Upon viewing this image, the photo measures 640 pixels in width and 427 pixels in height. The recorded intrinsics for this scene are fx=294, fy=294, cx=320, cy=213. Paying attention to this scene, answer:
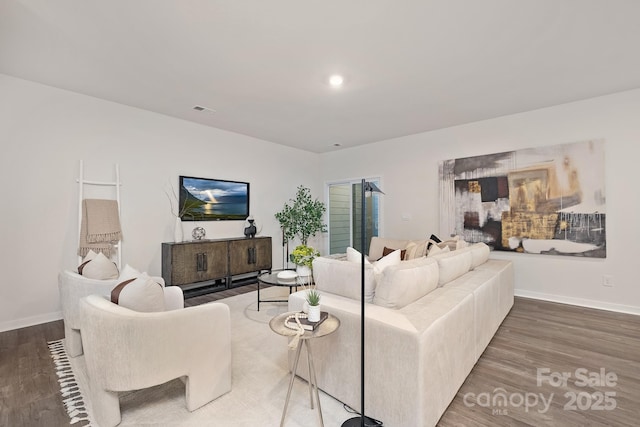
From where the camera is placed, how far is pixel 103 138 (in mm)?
3850

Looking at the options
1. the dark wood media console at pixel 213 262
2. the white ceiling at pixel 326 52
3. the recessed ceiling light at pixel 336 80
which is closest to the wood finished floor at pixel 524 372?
the dark wood media console at pixel 213 262

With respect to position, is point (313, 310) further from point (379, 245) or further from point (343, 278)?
point (379, 245)

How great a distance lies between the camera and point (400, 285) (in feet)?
6.28

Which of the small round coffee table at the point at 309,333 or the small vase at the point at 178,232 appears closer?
the small round coffee table at the point at 309,333

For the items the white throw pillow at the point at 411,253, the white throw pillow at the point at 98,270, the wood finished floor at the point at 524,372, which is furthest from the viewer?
the white throw pillow at the point at 411,253

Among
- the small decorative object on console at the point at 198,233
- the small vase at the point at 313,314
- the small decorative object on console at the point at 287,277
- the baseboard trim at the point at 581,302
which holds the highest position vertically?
the small decorative object on console at the point at 198,233

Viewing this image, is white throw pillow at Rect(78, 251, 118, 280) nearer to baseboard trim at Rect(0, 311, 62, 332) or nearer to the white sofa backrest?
baseboard trim at Rect(0, 311, 62, 332)

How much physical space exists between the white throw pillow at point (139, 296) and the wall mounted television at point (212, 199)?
9.82ft

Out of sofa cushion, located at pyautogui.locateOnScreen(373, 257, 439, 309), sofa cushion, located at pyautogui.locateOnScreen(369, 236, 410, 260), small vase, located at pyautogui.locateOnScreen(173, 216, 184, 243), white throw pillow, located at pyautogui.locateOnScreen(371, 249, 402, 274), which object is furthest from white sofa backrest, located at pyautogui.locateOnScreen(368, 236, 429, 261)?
small vase, located at pyautogui.locateOnScreen(173, 216, 184, 243)

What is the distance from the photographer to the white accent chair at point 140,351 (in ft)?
5.25

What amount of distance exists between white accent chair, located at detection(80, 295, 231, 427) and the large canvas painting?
14.0 feet

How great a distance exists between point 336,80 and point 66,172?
3.40 metres

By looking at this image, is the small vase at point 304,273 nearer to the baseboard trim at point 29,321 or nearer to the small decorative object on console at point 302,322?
the small decorative object on console at point 302,322

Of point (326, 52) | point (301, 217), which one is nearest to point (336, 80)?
point (326, 52)
